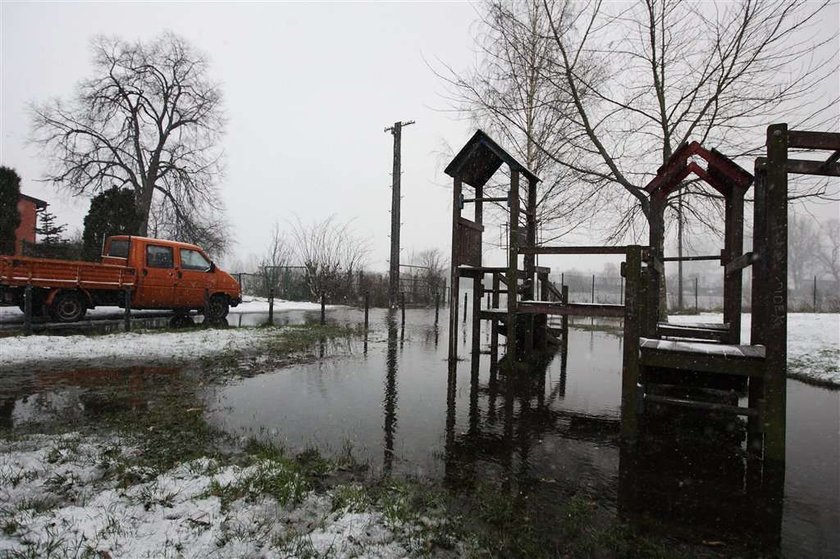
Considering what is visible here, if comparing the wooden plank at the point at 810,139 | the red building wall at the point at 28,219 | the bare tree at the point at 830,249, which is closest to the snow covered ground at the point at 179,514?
the wooden plank at the point at 810,139

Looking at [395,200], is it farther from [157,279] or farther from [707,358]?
[707,358]

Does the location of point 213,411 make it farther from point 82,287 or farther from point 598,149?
point 598,149

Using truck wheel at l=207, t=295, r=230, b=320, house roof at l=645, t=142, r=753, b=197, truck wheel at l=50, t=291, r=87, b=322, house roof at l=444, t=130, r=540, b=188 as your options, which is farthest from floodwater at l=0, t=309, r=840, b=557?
truck wheel at l=207, t=295, r=230, b=320

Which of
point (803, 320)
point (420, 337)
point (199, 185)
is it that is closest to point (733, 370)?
point (420, 337)

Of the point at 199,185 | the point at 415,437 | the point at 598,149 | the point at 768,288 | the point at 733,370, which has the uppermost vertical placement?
the point at 199,185

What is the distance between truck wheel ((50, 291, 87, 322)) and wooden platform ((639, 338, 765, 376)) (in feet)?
38.1

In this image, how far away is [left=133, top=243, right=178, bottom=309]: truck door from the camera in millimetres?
11039

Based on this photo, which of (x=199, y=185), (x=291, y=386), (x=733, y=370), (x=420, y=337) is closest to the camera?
(x=733, y=370)

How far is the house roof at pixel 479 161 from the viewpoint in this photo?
7156 millimetres

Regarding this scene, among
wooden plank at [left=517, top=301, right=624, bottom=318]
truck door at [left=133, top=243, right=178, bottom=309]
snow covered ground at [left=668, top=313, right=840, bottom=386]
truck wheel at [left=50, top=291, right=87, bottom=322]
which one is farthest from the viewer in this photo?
truck door at [left=133, top=243, right=178, bottom=309]

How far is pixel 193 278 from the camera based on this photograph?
11.8 meters

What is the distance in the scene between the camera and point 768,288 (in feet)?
11.5

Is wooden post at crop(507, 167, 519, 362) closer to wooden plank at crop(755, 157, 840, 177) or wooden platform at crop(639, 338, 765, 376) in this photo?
wooden platform at crop(639, 338, 765, 376)

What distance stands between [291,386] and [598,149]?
922cm
